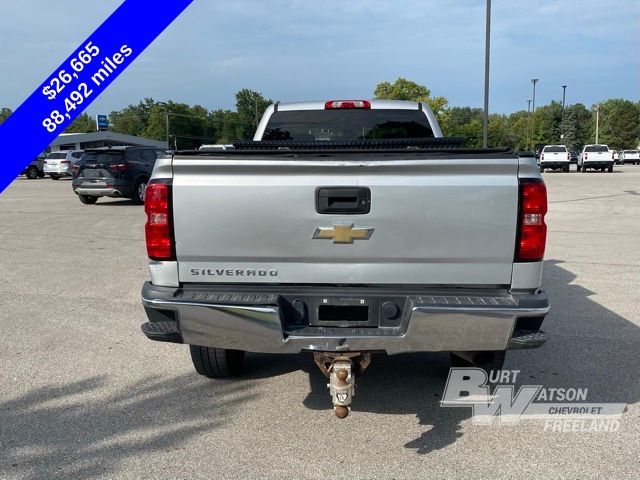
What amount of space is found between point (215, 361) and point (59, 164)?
34080 mm

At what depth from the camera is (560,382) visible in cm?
433

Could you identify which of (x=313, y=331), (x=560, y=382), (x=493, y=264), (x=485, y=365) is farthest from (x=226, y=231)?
(x=560, y=382)

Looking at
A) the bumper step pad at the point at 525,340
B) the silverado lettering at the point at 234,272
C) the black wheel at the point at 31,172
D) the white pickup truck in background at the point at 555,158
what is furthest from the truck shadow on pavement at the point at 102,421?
the white pickup truck in background at the point at 555,158

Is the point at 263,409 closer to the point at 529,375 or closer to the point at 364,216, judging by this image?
the point at 364,216

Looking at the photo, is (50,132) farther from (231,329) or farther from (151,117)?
(151,117)

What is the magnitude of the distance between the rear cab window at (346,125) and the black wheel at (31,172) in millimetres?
34787

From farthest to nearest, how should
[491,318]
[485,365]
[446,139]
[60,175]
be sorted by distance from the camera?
[60,175], [446,139], [485,365], [491,318]

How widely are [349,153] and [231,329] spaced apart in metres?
1.17

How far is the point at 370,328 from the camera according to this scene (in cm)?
329

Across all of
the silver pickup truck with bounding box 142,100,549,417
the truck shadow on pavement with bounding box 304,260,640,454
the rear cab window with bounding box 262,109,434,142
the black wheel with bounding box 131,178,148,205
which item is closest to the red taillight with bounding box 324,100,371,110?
the rear cab window with bounding box 262,109,434,142

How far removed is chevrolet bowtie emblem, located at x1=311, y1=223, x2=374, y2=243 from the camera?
323cm

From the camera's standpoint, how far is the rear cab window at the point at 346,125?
6.05 meters

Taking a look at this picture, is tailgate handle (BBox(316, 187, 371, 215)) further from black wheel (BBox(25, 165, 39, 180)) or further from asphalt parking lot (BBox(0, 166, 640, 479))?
black wheel (BBox(25, 165, 39, 180))

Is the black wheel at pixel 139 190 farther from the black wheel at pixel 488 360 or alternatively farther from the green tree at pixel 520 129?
the green tree at pixel 520 129
